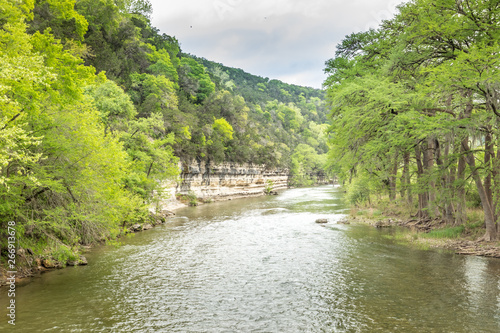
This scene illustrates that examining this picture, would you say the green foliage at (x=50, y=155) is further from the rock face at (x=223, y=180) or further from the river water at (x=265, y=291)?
the rock face at (x=223, y=180)

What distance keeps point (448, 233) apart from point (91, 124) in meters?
22.4

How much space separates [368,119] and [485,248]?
9156mm

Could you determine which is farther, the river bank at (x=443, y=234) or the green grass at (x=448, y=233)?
the green grass at (x=448, y=233)

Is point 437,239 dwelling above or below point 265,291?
above

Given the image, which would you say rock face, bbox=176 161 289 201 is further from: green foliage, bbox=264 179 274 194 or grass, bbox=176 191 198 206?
grass, bbox=176 191 198 206

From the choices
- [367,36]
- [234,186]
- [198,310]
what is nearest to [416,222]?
[367,36]

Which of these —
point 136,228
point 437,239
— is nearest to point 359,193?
point 437,239

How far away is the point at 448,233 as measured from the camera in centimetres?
1977

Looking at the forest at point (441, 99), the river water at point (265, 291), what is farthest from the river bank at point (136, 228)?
the forest at point (441, 99)

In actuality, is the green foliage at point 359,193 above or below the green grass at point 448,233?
above

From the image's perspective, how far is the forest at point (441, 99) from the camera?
45.2ft

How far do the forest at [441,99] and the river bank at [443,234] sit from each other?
647 millimetres

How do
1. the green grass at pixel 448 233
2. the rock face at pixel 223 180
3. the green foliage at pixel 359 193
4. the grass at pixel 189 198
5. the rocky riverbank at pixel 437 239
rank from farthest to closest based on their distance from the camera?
the rock face at pixel 223 180
the grass at pixel 189 198
the green foliage at pixel 359 193
the green grass at pixel 448 233
the rocky riverbank at pixel 437 239

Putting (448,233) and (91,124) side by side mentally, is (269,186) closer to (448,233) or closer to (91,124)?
(448,233)
